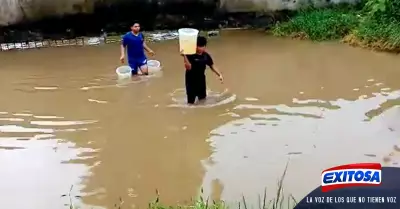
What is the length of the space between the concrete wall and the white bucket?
648 centimetres

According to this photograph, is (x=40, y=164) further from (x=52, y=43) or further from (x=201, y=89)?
(x=52, y=43)

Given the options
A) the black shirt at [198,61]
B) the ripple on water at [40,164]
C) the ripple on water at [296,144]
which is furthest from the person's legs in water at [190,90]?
the ripple on water at [40,164]

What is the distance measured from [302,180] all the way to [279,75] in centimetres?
445

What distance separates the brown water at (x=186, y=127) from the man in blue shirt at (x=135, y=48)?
389mm

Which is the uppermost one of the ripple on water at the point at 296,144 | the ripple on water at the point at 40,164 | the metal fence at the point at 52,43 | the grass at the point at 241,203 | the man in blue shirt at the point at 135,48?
the man in blue shirt at the point at 135,48

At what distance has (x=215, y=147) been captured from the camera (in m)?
6.77

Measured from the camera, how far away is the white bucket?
→ 763 centimetres

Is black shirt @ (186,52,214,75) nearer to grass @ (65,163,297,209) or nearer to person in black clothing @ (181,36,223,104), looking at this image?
person in black clothing @ (181,36,223,104)

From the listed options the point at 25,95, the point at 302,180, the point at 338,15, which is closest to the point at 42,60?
the point at 25,95

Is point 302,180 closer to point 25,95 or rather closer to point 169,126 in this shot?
point 169,126

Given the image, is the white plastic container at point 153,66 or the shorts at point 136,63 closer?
the shorts at point 136,63

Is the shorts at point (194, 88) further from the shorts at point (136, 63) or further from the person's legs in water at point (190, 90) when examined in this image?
the shorts at point (136, 63)

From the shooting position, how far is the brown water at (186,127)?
5.83 metres

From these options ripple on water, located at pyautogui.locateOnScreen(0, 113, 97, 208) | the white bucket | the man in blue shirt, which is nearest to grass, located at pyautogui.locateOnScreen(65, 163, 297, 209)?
ripple on water, located at pyautogui.locateOnScreen(0, 113, 97, 208)
